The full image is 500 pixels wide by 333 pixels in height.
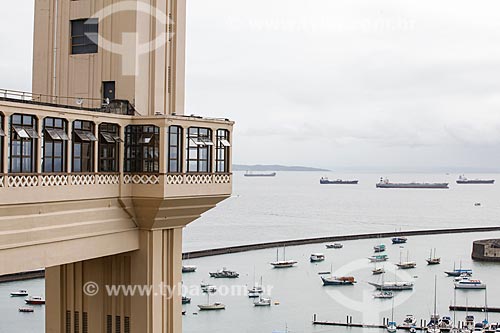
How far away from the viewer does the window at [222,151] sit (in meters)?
10.4

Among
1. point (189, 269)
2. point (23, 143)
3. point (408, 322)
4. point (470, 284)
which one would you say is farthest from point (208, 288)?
point (23, 143)

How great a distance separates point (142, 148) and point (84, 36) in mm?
2147

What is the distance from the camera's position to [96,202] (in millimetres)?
9008

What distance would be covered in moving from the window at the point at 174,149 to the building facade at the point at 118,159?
0.05 feet

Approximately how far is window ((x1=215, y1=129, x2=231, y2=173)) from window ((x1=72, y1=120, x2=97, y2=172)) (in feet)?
6.74

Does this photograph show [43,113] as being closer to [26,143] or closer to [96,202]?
[26,143]

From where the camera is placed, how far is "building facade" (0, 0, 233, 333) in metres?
8.65

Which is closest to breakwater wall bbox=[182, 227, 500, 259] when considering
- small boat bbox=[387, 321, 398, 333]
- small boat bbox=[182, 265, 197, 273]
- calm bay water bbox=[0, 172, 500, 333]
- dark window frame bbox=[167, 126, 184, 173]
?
calm bay water bbox=[0, 172, 500, 333]

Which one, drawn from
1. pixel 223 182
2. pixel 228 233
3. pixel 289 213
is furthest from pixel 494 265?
pixel 223 182

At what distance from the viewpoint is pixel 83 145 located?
8.84 m

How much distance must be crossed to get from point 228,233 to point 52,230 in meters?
76.0

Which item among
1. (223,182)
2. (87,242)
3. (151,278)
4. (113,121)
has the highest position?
(113,121)

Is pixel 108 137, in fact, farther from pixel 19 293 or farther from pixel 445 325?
pixel 19 293

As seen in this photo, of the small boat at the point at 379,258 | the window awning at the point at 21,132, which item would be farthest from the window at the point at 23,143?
the small boat at the point at 379,258
